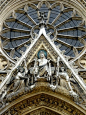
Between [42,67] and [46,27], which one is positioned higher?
[46,27]

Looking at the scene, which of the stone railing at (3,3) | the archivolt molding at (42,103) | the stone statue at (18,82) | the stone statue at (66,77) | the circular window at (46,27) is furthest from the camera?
the stone railing at (3,3)

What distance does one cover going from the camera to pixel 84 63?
580 inches

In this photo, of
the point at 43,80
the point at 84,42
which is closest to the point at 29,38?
the point at 84,42

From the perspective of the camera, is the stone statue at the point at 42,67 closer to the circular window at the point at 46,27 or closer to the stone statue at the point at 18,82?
the stone statue at the point at 18,82

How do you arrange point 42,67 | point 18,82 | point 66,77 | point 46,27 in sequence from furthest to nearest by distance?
point 46,27, point 42,67, point 18,82, point 66,77

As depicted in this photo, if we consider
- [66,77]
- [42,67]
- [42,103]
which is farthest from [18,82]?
A: [66,77]

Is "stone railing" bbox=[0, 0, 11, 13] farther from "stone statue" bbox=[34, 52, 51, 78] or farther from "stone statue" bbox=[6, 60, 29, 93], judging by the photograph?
"stone statue" bbox=[6, 60, 29, 93]

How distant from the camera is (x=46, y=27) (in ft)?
53.1

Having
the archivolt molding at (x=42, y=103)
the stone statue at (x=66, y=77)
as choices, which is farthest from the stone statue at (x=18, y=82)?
the stone statue at (x=66, y=77)

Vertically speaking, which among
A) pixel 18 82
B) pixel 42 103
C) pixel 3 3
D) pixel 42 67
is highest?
pixel 3 3

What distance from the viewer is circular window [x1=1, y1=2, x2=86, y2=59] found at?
15695 mm

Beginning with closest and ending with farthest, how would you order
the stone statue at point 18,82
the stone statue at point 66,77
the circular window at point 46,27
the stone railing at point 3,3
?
the stone statue at point 66,77 < the stone statue at point 18,82 < the circular window at point 46,27 < the stone railing at point 3,3

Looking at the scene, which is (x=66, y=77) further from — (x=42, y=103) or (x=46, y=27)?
(x=46, y=27)

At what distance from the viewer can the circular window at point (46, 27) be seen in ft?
51.5
